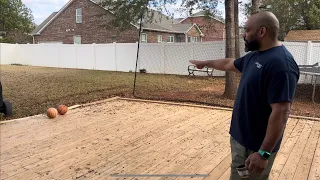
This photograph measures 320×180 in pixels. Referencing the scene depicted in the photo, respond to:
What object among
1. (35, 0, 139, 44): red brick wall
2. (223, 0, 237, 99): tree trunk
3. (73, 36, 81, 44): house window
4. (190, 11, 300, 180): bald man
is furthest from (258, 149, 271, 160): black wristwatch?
(73, 36, 81, 44): house window

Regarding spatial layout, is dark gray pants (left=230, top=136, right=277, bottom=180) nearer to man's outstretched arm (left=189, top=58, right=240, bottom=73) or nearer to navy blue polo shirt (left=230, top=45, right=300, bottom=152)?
navy blue polo shirt (left=230, top=45, right=300, bottom=152)

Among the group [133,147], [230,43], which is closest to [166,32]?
[230,43]

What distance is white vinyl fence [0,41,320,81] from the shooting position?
11459 millimetres

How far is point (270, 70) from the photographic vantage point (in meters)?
1.60

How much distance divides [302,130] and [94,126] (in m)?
3.65

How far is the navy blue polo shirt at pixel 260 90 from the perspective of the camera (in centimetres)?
156

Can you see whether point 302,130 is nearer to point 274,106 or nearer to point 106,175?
point 106,175

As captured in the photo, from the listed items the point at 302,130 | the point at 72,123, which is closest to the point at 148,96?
the point at 72,123

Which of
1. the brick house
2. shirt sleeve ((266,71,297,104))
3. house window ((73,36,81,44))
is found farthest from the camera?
house window ((73,36,81,44))

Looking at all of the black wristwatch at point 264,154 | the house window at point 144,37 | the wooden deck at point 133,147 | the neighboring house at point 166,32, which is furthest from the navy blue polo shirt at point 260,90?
the house window at point 144,37

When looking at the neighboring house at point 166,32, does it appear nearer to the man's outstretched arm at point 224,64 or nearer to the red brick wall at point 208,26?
the red brick wall at point 208,26

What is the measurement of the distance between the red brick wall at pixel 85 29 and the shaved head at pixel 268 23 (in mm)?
21140

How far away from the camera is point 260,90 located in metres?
1.69

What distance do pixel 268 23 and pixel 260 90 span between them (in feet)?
1.23
